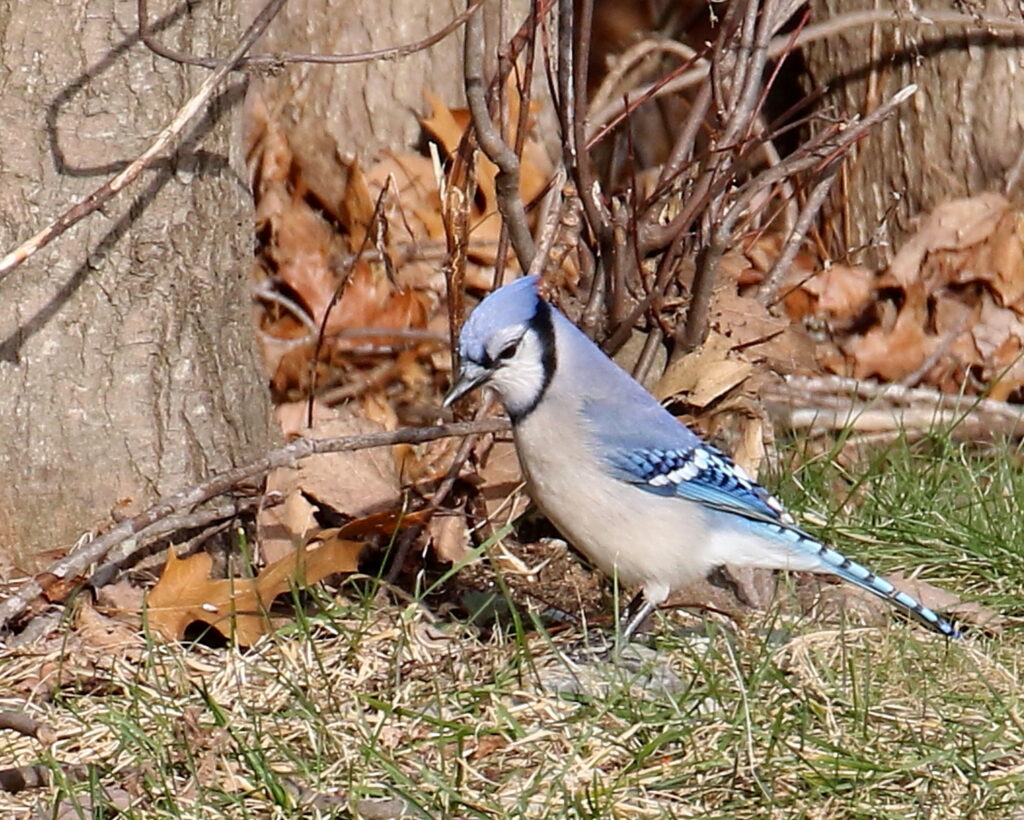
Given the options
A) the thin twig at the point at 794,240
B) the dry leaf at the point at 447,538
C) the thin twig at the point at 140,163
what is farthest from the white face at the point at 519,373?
the thin twig at the point at 794,240

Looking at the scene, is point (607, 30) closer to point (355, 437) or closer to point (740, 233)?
point (740, 233)

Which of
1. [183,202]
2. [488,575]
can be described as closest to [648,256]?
[488,575]

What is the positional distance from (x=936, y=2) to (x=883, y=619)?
7.14 feet

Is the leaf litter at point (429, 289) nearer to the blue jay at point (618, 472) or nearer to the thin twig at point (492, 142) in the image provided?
the thin twig at point (492, 142)

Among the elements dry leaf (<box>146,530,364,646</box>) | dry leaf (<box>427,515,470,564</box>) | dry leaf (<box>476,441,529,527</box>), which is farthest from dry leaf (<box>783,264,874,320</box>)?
dry leaf (<box>146,530,364,646</box>)

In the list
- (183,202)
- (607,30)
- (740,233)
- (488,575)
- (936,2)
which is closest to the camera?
(183,202)

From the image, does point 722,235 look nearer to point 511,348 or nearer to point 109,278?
point 511,348

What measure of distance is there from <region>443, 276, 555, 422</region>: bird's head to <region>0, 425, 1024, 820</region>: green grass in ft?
1.53

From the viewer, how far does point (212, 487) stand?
129 inches

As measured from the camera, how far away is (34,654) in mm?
3086

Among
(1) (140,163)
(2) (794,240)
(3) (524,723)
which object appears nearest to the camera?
(3) (524,723)

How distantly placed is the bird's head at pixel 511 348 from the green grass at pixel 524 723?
0.47m

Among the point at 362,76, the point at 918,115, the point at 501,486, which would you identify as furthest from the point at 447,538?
the point at 918,115

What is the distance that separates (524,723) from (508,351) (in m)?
0.79
